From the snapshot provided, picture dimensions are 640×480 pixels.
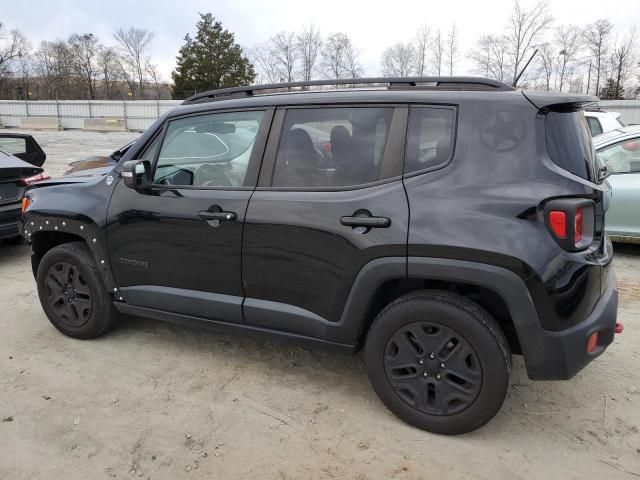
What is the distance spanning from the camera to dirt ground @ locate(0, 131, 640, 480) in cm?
259

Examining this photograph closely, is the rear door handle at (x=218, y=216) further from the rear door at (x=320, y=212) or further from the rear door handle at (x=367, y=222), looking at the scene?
the rear door handle at (x=367, y=222)

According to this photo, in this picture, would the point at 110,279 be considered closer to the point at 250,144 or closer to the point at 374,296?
the point at 250,144

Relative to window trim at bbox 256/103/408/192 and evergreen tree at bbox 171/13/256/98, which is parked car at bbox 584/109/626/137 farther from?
evergreen tree at bbox 171/13/256/98

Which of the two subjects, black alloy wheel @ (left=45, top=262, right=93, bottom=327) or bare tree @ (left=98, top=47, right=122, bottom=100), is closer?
black alloy wheel @ (left=45, top=262, right=93, bottom=327)

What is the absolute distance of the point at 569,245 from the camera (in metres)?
2.43

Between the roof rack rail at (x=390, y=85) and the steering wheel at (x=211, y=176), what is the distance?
20.0 inches

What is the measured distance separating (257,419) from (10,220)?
4.83 metres

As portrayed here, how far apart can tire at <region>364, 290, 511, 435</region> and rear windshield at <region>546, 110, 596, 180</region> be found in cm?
85

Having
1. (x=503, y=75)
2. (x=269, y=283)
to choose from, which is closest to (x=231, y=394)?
(x=269, y=283)

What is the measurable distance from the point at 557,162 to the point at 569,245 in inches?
16.6

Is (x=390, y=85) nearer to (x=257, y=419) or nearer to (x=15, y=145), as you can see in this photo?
(x=257, y=419)

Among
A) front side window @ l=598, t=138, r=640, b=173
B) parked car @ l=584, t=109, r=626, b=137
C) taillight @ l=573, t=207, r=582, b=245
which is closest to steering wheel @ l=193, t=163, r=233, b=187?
taillight @ l=573, t=207, r=582, b=245

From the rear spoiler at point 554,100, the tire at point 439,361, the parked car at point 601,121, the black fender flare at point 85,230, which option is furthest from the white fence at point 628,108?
the black fender flare at point 85,230

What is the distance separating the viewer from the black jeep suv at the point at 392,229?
2500 millimetres
